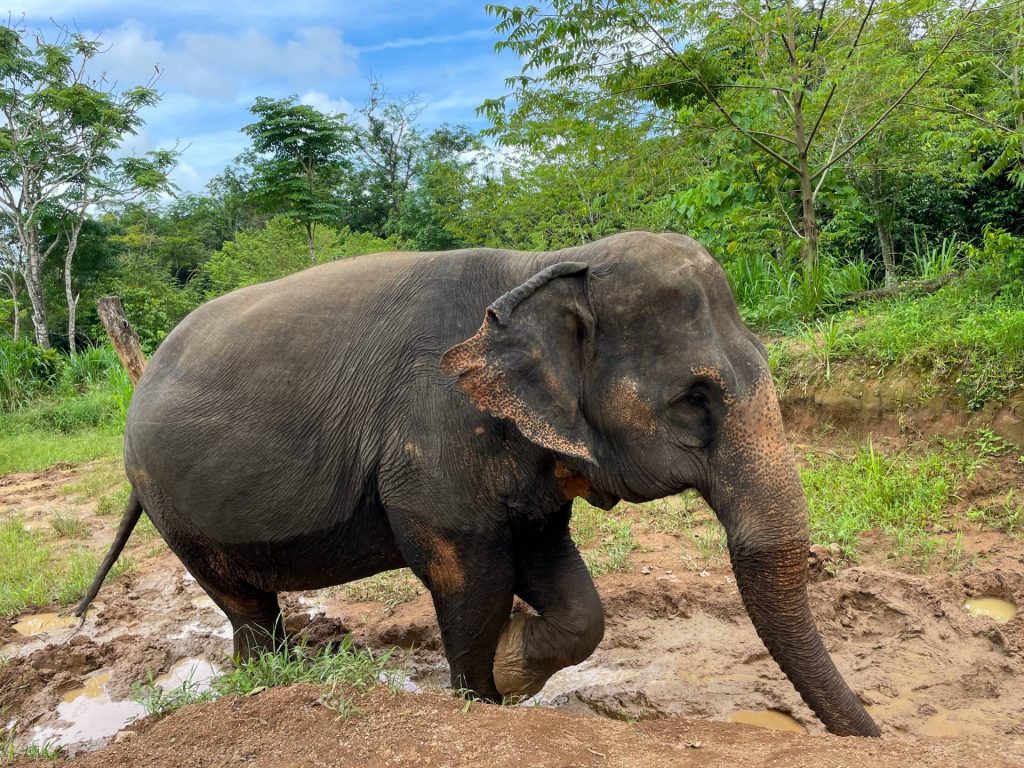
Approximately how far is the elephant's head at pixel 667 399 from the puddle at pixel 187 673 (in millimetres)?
2797

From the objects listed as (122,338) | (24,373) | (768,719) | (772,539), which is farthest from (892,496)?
(24,373)

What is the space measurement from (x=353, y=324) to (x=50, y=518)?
5.75 meters

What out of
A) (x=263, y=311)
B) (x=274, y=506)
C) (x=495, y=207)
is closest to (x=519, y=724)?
(x=274, y=506)

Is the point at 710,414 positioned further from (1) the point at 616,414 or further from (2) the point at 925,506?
(2) the point at 925,506

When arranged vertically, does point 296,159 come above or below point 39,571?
above

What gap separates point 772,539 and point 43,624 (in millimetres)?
4737

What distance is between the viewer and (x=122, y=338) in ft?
26.5

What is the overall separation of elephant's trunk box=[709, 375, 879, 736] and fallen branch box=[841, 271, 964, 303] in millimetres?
5950

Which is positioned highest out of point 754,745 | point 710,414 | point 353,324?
point 353,324

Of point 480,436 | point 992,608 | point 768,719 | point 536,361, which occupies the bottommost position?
point 768,719

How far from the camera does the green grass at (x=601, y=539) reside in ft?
17.3

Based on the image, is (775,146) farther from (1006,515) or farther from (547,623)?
(547,623)

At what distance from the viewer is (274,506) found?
3.17 m

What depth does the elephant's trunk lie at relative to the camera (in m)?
2.52
